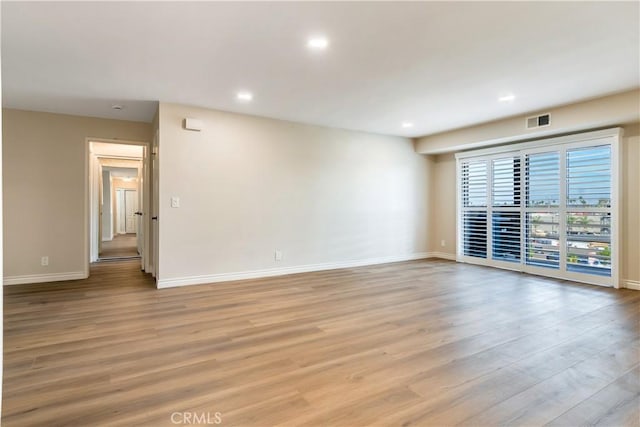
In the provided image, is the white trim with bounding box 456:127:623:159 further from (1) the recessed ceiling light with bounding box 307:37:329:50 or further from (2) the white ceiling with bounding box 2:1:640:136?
(1) the recessed ceiling light with bounding box 307:37:329:50

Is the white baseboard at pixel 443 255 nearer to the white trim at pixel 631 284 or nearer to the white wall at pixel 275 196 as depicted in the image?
the white wall at pixel 275 196

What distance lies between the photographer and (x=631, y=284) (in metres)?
4.55

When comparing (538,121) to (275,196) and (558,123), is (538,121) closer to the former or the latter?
(558,123)

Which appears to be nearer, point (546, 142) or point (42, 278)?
point (42, 278)

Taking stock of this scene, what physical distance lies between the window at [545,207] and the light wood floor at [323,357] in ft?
2.87

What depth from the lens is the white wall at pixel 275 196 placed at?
4.59 m

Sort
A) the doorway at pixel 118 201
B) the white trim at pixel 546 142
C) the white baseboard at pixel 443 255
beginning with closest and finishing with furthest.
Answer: the white trim at pixel 546 142
the doorway at pixel 118 201
the white baseboard at pixel 443 255

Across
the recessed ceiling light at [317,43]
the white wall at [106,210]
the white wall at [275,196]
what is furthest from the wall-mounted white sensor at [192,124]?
the white wall at [106,210]

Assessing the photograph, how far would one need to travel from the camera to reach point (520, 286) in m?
4.66

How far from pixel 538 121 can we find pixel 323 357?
15.1ft

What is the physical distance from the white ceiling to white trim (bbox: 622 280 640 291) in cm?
254

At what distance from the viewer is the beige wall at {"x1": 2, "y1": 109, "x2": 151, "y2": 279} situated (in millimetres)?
4719
